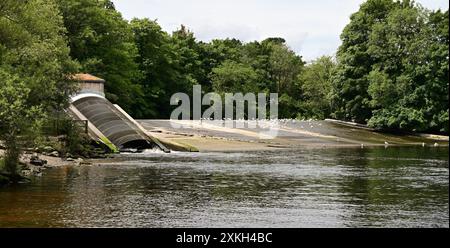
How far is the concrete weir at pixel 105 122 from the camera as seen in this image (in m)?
50.7

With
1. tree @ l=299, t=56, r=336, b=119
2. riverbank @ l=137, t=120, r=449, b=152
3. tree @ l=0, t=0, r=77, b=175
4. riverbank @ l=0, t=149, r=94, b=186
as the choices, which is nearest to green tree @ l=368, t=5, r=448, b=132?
riverbank @ l=137, t=120, r=449, b=152

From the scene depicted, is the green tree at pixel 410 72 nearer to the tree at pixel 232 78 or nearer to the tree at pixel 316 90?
the tree at pixel 232 78

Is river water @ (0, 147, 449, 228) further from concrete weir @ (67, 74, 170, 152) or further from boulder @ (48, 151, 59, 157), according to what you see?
concrete weir @ (67, 74, 170, 152)

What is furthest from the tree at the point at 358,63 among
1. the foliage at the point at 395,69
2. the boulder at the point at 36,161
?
the boulder at the point at 36,161

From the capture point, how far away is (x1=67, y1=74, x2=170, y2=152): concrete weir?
50.7m

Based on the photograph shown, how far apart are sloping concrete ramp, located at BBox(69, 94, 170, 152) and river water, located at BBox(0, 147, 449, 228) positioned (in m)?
10.0

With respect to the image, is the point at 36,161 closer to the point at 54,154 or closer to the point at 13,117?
the point at 54,154

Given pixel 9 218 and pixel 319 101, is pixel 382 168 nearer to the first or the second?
pixel 9 218

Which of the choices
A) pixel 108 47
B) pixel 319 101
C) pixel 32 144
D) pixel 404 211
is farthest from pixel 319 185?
pixel 319 101

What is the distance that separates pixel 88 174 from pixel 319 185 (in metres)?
12.0

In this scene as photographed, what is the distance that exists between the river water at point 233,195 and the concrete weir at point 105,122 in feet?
32.6

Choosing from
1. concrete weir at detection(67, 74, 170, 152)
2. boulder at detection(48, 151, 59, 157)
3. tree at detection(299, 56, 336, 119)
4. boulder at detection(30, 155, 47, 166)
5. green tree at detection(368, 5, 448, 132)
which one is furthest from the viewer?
tree at detection(299, 56, 336, 119)

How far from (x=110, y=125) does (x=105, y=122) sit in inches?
29.9

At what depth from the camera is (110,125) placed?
175 ft
